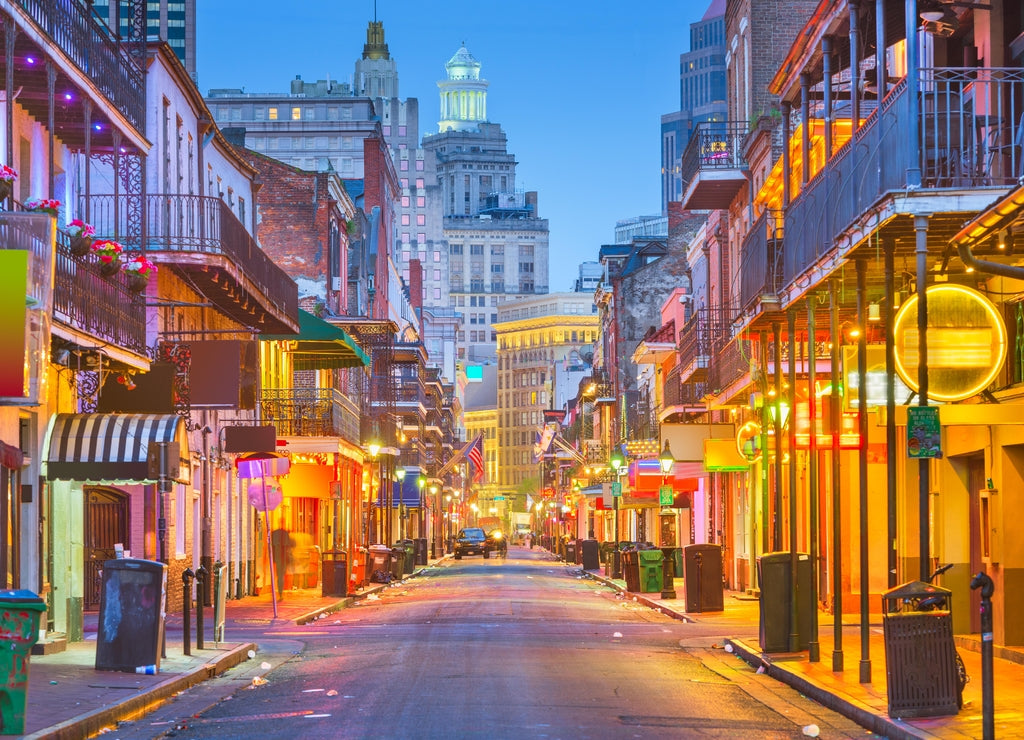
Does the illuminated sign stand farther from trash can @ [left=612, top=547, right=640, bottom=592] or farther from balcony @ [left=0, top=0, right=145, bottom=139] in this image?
trash can @ [left=612, top=547, right=640, bottom=592]

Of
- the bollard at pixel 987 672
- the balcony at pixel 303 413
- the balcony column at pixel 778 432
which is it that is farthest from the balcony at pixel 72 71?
the balcony at pixel 303 413

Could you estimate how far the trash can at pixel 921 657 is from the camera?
43.2 feet

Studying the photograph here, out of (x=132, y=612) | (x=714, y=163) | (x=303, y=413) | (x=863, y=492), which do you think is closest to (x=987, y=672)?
(x=863, y=492)

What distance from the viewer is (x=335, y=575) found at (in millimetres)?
37312

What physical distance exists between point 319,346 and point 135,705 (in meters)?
28.4

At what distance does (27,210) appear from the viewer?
1892 centimetres

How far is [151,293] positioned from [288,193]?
25657mm

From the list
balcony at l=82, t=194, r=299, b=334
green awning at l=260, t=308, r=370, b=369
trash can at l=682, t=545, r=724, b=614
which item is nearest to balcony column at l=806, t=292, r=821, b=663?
trash can at l=682, t=545, r=724, b=614

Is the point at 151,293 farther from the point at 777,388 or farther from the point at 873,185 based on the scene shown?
the point at 873,185

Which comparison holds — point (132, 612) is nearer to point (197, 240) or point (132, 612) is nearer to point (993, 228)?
point (993, 228)

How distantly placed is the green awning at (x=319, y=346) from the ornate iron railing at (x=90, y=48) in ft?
41.0

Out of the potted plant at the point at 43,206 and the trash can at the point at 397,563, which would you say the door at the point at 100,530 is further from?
the trash can at the point at 397,563

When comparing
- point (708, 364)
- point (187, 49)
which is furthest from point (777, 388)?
point (187, 49)

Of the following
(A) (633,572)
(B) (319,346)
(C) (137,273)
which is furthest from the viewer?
(B) (319,346)
